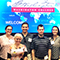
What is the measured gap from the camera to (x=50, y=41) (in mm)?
3092

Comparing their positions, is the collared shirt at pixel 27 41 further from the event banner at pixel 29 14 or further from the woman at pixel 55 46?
the woman at pixel 55 46

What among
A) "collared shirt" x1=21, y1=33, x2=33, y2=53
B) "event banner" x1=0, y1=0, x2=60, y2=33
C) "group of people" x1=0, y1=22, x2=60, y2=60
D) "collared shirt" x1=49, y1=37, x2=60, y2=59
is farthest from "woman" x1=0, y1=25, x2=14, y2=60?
"collared shirt" x1=49, y1=37, x2=60, y2=59

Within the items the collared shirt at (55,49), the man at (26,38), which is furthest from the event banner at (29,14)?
the collared shirt at (55,49)

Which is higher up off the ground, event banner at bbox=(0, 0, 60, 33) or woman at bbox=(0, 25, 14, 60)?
event banner at bbox=(0, 0, 60, 33)

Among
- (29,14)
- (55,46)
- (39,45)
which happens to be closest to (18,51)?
(39,45)

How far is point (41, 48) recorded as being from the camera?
2.87m

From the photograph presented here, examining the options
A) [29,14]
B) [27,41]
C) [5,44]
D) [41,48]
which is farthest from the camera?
Answer: [29,14]

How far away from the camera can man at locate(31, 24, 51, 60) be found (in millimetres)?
2869

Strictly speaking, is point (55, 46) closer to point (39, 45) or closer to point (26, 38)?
point (39, 45)

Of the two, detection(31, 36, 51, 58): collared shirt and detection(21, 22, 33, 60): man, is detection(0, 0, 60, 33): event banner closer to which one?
detection(21, 22, 33, 60): man

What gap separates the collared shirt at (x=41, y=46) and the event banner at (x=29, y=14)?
58cm

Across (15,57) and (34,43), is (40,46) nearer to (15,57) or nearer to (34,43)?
(34,43)

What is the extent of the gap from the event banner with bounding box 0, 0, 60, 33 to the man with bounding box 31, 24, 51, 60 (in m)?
0.57

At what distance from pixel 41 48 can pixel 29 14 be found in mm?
1054
